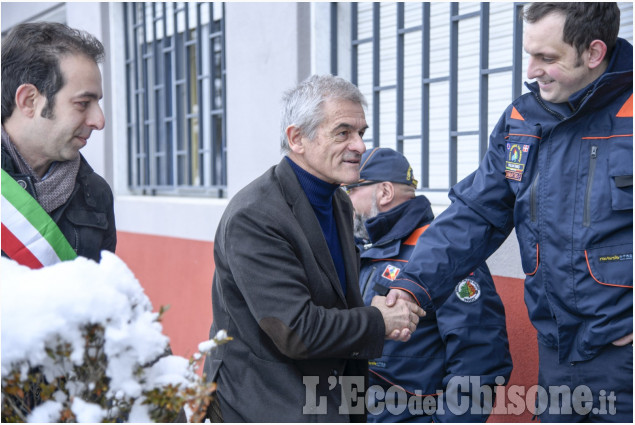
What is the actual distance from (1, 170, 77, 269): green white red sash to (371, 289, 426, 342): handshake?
1.11 m

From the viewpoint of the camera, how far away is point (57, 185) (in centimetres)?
224

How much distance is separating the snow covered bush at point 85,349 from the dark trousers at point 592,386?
1.51m

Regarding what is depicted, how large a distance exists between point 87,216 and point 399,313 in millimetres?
1142

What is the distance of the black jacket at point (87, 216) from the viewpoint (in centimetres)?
228

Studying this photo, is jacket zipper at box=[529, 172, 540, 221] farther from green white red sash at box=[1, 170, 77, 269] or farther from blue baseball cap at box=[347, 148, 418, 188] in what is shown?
green white red sash at box=[1, 170, 77, 269]

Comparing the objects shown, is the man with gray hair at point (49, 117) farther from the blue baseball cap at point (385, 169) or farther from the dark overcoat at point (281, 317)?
the blue baseball cap at point (385, 169)

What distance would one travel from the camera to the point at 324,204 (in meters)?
2.57

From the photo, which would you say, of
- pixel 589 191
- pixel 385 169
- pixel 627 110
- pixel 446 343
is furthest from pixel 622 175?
pixel 385 169

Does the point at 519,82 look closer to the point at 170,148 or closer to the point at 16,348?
the point at 16,348

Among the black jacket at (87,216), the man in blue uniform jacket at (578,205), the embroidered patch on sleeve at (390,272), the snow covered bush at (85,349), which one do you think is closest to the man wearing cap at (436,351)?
the embroidered patch on sleeve at (390,272)

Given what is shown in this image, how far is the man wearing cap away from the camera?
2.95 m

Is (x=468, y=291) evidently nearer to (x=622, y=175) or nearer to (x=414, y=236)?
(x=414, y=236)

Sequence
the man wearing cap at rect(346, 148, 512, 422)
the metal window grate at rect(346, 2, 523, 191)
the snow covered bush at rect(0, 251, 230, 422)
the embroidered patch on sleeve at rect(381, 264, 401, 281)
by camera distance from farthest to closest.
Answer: the metal window grate at rect(346, 2, 523, 191), the embroidered patch on sleeve at rect(381, 264, 401, 281), the man wearing cap at rect(346, 148, 512, 422), the snow covered bush at rect(0, 251, 230, 422)

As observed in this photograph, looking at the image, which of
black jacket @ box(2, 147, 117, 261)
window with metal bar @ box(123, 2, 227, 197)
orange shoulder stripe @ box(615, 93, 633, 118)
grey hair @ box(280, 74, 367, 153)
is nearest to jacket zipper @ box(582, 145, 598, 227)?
orange shoulder stripe @ box(615, 93, 633, 118)
